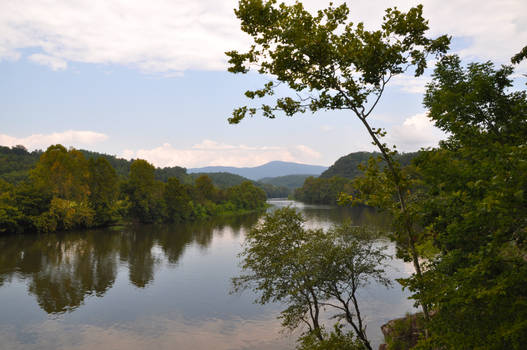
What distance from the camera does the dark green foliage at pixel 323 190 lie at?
144962mm

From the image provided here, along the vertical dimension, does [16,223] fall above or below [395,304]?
above

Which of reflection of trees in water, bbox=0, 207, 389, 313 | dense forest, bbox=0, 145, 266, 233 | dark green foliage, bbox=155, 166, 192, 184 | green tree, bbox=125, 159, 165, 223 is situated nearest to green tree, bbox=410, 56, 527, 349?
reflection of trees in water, bbox=0, 207, 389, 313

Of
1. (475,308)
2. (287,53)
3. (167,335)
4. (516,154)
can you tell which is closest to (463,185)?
(516,154)

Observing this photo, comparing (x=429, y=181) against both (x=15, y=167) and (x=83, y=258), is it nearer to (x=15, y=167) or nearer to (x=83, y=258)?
(x=83, y=258)

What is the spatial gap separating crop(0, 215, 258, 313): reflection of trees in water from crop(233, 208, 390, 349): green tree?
1678 centimetres

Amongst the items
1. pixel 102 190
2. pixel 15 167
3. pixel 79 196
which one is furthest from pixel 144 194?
pixel 15 167

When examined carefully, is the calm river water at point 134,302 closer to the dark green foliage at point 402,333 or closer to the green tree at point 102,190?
the dark green foliage at point 402,333

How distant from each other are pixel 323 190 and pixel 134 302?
131268mm

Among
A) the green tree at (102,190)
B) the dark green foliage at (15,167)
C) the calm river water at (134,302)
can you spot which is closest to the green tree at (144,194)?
the green tree at (102,190)

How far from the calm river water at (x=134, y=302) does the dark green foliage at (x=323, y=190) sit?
10521 centimetres

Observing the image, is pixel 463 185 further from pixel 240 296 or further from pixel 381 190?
pixel 240 296

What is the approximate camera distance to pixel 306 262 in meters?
16.9

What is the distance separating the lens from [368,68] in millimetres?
8125

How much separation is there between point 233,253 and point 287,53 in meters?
39.0
